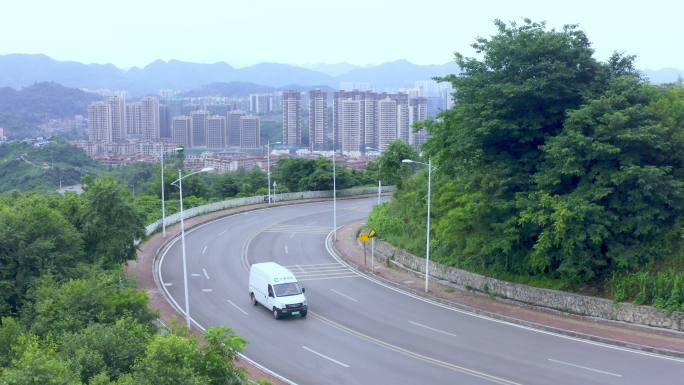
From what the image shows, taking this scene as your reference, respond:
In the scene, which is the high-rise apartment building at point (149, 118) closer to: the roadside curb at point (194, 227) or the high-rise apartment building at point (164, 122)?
the high-rise apartment building at point (164, 122)

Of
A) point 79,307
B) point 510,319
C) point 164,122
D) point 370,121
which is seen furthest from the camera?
point 164,122

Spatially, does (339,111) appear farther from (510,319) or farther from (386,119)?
(510,319)

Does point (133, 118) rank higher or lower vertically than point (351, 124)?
higher

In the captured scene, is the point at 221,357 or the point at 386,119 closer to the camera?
the point at 221,357

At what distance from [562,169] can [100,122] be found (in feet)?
544

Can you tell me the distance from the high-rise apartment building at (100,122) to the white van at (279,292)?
6143 inches

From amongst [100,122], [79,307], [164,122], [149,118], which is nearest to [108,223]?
[79,307]

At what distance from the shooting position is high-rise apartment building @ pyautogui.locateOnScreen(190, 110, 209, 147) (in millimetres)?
164250

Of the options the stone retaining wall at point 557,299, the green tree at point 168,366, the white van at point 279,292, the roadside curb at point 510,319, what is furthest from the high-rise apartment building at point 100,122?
the green tree at point 168,366

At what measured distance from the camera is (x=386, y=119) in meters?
135

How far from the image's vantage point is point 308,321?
2564cm

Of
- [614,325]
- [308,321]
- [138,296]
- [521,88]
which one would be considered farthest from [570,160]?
[138,296]

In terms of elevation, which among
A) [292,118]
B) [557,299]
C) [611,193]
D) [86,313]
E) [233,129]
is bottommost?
[557,299]

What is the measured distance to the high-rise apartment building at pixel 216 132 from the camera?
161625 mm
